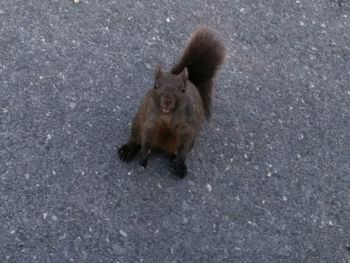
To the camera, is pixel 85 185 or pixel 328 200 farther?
pixel 328 200

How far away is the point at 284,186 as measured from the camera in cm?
335

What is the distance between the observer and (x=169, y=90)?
9.55 feet

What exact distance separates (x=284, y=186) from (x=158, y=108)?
0.92 metres

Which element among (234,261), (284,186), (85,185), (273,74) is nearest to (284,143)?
(284,186)

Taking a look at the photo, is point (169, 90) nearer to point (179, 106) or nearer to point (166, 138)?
point (179, 106)

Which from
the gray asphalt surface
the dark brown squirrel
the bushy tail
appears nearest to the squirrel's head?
the dark brown squirrel

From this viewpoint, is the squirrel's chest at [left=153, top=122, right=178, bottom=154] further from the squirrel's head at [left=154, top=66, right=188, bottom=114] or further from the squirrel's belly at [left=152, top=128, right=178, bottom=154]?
the squirrel's head at [left=154, top=66, right=188, bottom=114]

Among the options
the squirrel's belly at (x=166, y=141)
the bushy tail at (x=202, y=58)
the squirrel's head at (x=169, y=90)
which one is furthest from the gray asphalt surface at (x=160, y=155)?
the squirrel's head at (x=169, y=90)

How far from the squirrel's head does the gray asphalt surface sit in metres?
0.50

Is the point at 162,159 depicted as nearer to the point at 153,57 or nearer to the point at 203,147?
the point at 203,147

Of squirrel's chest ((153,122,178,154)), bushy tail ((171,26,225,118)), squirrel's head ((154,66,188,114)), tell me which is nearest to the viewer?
squirrel's head ((154,66,188,114))

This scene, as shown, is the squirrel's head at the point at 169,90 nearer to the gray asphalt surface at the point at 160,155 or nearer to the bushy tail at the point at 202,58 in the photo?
the bushy tail at the point at 202,58

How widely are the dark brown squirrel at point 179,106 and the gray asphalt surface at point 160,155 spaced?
118 mm

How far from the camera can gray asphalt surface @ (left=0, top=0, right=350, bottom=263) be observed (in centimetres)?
298
